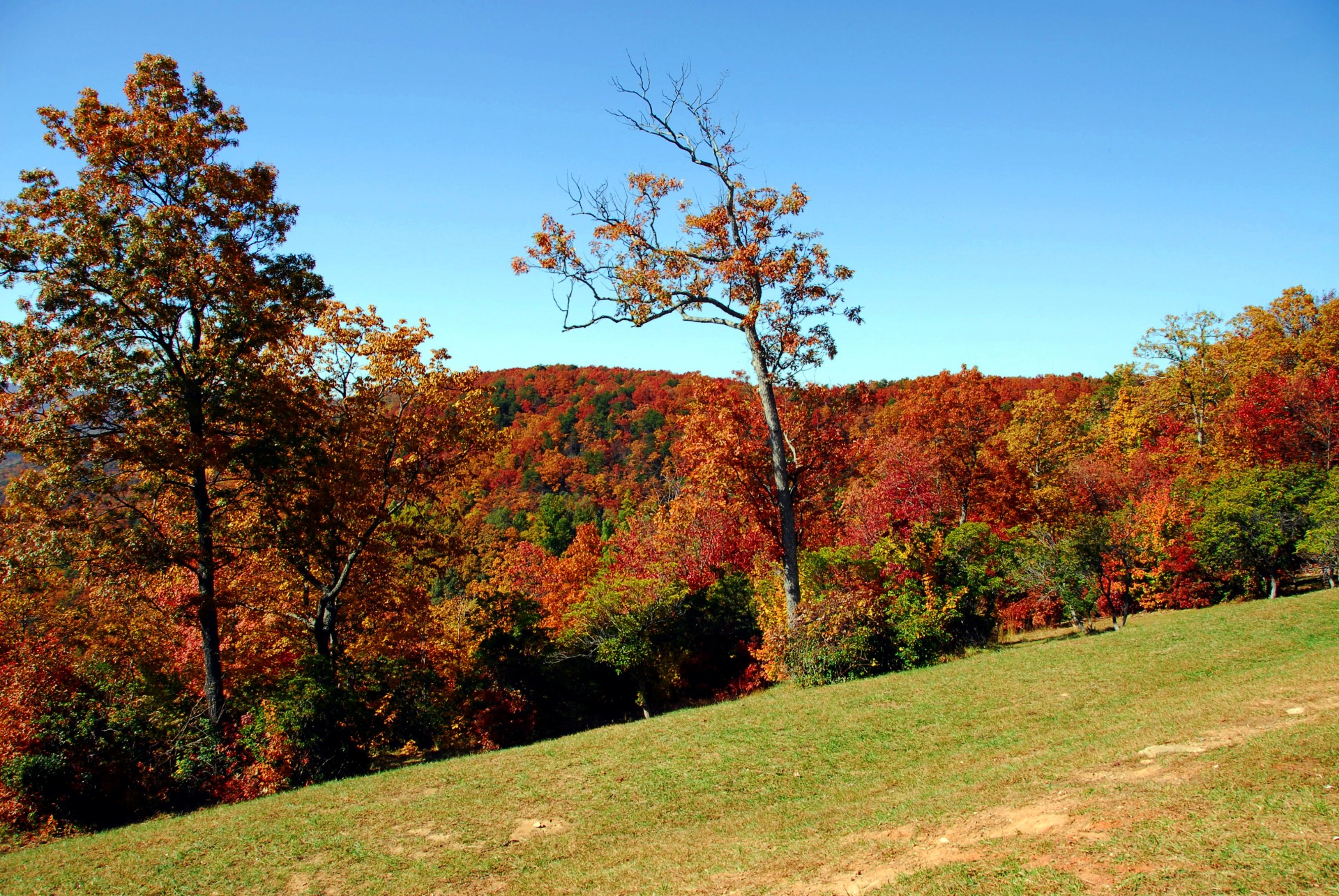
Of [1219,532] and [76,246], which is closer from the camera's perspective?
[76,246]

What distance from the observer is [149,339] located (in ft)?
42.4

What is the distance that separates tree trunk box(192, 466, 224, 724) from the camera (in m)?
13.2

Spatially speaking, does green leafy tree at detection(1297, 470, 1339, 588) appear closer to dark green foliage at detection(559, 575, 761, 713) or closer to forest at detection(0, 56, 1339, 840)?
forest at detection(0, 56, 1339, 840)

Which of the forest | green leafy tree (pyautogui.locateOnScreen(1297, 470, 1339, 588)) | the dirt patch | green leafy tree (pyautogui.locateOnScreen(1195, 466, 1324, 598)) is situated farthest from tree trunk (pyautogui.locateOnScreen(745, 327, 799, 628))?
green leafy tree (pyautogui.locateOnScreen(1297, 470, 1339, 588))

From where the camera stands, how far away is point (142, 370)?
41.1ft

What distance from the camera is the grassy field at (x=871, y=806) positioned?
5258 mm

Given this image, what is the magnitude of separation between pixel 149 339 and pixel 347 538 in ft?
17.8

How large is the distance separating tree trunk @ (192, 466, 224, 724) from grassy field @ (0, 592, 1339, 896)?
270 centimetres

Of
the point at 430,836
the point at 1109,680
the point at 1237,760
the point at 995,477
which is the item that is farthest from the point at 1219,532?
the point at 430,836

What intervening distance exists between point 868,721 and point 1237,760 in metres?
4.97

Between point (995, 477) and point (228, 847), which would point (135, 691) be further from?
point (995, 477)

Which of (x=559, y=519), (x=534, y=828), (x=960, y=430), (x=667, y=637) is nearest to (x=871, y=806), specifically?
(x=534, y=828)

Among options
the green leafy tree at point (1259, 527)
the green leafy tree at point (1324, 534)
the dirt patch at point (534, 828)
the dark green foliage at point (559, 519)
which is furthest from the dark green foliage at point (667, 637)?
the dark green foliage at point (559, 519)

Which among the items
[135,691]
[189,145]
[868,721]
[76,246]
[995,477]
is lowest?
[868,721]
